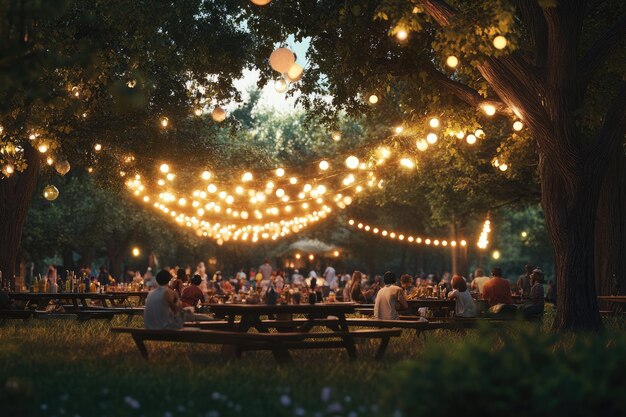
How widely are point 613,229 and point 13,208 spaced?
16114 millimetres

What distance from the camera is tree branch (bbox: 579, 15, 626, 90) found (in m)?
17.4

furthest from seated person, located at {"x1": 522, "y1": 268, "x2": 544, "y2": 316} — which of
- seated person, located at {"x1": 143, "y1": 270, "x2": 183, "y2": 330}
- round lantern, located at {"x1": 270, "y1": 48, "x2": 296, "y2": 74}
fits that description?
seated person, located at {"x1": 143, "y1": 270, "x2": 183, "y2": 330}

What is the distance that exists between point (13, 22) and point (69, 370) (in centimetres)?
404

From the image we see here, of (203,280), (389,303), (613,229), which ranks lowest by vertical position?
(389,303)

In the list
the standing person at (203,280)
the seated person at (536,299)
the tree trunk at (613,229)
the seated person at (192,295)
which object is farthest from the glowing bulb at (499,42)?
the standing person at (203,280)

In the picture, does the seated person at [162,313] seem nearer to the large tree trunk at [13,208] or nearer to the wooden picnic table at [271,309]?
the wooden picnic table at [271,309]

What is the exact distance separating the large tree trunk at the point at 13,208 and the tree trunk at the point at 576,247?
14.1 meters

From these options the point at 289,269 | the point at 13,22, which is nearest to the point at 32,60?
the point at 13,22

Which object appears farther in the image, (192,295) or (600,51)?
(192,295)

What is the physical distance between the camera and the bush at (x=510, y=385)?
20.3 ft

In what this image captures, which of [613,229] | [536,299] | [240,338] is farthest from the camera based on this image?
[613,229]

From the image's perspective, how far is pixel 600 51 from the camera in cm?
1748

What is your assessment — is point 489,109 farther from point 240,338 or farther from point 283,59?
point 240,338

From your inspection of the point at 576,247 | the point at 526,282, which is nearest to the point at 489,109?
the point at 576,247
